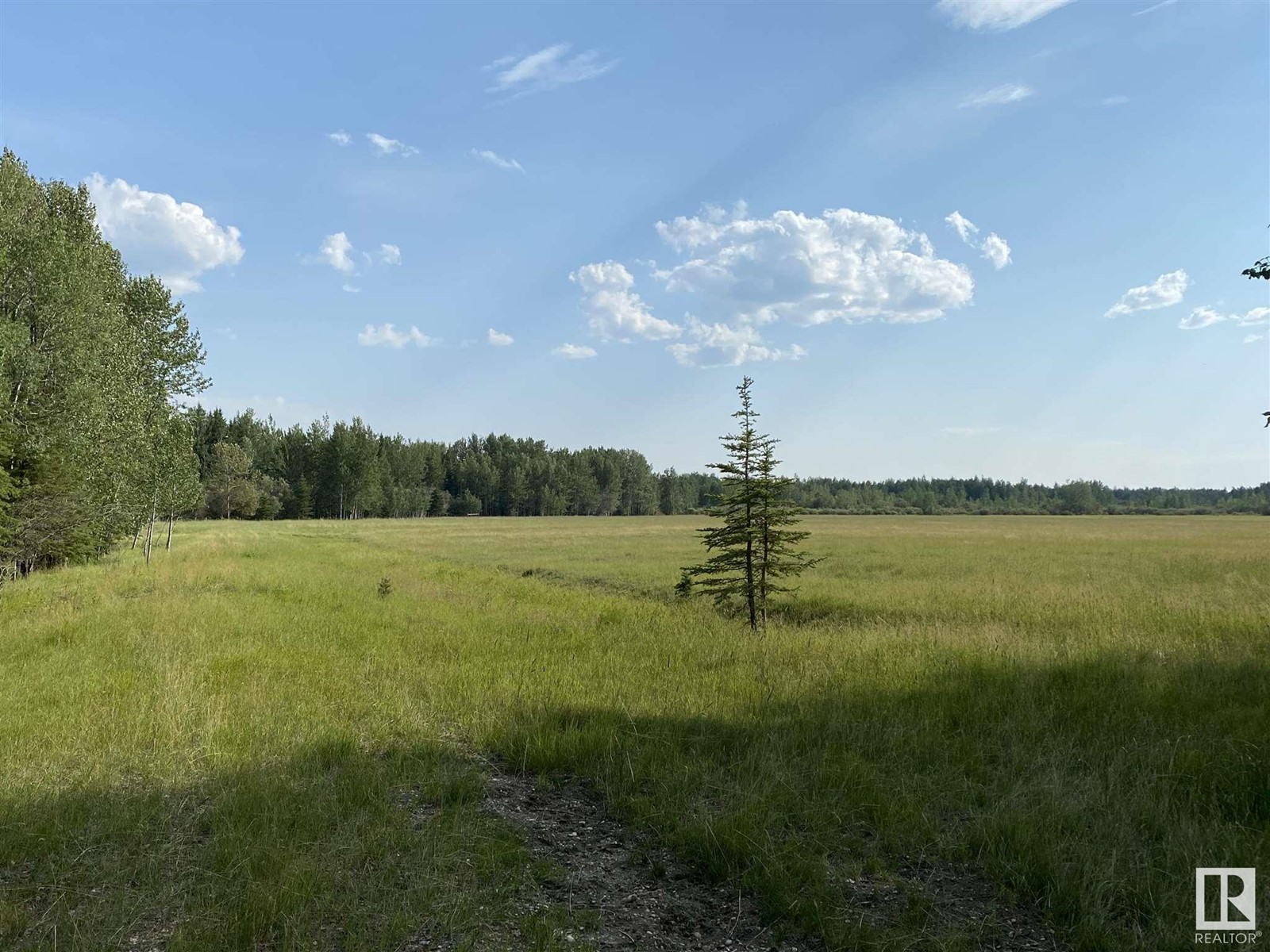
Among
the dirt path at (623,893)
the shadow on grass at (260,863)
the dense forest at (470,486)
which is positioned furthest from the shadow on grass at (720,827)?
the dense forest at (470,486)

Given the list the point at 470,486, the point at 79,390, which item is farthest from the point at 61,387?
the point at 470,486

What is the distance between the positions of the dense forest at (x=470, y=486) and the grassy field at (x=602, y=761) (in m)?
72.1

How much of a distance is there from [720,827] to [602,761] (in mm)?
2054

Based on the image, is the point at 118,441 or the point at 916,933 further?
the point at 118,441

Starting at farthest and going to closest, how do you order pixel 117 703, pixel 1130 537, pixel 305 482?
pixel 305 482 → pixel 1130 537 → pixel 117 703

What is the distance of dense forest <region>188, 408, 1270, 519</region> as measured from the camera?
327ft

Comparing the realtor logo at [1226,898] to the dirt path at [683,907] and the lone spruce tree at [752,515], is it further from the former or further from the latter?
the lone spruce tree at [752,515]

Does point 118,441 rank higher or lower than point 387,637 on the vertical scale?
higher

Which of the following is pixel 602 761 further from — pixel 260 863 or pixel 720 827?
pixel 260 863

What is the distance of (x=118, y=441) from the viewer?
23219 millimetres

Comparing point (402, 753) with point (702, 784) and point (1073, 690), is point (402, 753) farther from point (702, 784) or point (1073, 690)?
point (1073, 690)

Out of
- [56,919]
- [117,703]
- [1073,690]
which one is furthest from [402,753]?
[1073,690]

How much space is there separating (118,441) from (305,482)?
90621 mm

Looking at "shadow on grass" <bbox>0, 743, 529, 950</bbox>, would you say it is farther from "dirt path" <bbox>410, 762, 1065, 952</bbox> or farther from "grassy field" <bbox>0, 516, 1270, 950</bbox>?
"dirt path" <bbox>410, 762, 1065, 952</bbox>
